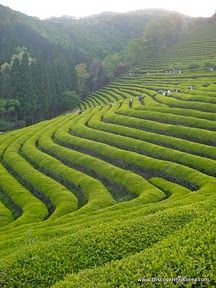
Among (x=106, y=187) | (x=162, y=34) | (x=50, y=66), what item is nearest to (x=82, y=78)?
(x=50, y=66)

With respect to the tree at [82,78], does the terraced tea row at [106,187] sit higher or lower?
lower

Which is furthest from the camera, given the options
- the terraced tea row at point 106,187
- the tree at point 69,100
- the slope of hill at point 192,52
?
the slope of hill at point 192,52

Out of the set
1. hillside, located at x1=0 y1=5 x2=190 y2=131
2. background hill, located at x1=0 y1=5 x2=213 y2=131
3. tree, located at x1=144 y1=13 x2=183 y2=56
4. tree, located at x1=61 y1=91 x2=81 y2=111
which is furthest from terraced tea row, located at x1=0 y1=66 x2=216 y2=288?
tree, located at x1=144 y1=13 x2=183 y2=56

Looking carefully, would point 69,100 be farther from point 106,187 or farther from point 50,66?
point 106,187

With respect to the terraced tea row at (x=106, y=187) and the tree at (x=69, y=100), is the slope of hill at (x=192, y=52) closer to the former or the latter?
the tree at (x=69, y=100)

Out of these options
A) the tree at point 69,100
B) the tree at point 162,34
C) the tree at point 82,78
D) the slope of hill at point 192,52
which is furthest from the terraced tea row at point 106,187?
the tree at point 162,34

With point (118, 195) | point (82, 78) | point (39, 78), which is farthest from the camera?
point (82, 78)

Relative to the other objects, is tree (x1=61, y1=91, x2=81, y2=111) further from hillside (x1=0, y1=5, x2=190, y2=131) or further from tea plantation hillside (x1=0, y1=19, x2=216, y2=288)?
tea plantation hillside (x1=0, y1=19, x2=216, y2=288)

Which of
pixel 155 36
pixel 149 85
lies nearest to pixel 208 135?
pixel 149 85
